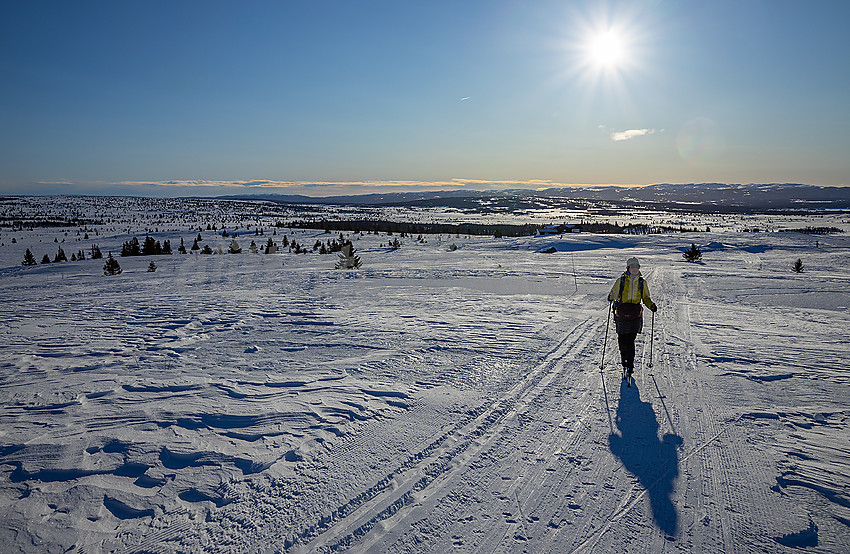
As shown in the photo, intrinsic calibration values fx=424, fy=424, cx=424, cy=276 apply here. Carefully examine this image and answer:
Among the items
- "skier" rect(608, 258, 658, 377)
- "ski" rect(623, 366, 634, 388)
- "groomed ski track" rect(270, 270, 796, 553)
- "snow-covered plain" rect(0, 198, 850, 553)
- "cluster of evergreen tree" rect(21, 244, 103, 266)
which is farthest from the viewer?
"cluster of evergreen tree" rect(21, 244, 103, 266)

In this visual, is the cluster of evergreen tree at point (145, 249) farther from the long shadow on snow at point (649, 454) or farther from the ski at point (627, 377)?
the long shadow on snow at point (649, 454)

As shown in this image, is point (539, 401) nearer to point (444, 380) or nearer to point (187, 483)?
point (444, 380)

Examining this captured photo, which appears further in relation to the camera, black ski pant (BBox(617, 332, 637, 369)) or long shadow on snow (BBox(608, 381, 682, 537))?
black ski pant (BBox(617, 332, 637, 369))

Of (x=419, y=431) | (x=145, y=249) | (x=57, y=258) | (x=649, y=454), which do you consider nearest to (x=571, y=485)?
(x=649, y=454)

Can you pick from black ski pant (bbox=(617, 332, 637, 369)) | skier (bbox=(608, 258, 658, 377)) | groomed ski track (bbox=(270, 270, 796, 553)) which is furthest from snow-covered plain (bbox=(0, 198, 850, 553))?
skier (bbox=(608, 258, 658, 377))

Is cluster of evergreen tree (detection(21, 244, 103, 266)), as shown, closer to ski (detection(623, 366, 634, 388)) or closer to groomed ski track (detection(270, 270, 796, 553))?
groomed ski track (detection(270, 270, 796, 553))

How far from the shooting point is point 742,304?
10438 mm

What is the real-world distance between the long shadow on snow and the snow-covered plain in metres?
0.02

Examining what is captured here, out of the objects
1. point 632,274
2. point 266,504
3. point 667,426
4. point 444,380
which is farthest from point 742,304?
point 266,504

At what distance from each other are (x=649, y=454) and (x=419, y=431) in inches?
85.3

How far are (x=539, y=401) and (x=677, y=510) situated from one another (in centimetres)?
192

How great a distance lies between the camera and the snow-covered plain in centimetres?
303

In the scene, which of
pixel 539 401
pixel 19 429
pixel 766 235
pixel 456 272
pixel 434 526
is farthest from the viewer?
pixel 766 235

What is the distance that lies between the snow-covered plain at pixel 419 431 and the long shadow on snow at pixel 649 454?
21 millimetres
